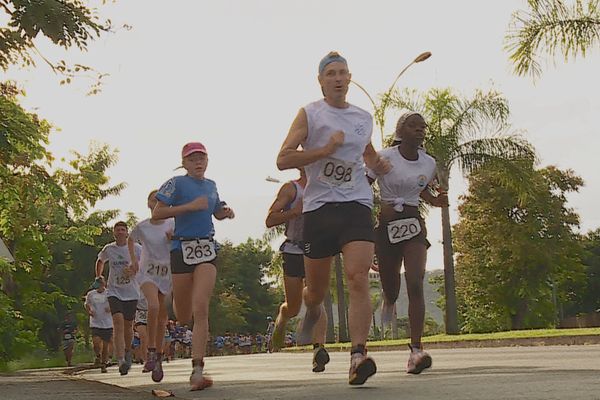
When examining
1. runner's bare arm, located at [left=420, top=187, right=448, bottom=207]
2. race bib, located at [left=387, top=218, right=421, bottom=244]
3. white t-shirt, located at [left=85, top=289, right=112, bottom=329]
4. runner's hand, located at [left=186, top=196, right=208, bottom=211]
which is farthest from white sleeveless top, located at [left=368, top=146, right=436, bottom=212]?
white t-shirt, located at [left=85, top=289, right=112, bottom=329]

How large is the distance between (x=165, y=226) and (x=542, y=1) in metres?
12.5

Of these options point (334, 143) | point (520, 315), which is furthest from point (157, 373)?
point (520, 315)

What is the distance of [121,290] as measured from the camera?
14953 mm

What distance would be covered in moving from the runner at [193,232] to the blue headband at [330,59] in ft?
5.89

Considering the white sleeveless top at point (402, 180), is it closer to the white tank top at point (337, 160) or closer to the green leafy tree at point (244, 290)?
the white tank top at point (337, 160)

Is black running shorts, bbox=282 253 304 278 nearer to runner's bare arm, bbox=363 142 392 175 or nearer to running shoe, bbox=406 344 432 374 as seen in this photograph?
running shoe, bbox=406 344 432 374

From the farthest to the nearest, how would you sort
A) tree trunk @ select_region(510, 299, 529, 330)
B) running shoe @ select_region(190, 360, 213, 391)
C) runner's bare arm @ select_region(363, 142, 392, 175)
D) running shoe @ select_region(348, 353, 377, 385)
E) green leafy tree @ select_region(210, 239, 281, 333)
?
green leafy tree @ select_region(210, 239, 281, 333)
tree trunk @ select_region(510, 299, 529, 330)
running shoe @ select_region(190, 360, 213, 391)
runner's bare arm @ select_region(363, 142, 392, 175)
running shoe @ select_region(348, 353, 377, 385)

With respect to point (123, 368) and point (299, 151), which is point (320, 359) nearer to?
point (299, 151)

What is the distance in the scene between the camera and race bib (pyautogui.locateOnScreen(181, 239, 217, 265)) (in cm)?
866

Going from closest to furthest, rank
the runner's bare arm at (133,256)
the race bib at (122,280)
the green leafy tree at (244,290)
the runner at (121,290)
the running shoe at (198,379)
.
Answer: the running shoe at (198,379), the runner's bare arm at (133,256), the runner at (121,290), the race bib at (122,280), the green leafy tree at (244,290)

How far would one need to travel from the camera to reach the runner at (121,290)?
14.5m

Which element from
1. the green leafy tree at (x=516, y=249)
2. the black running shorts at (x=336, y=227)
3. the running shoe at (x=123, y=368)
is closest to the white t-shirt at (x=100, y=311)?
the running shoe at (x=123, y=368)

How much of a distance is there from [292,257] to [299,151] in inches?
120

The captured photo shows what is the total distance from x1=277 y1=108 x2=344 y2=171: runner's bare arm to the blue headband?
1.03 ft
